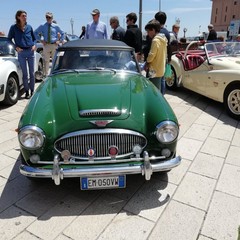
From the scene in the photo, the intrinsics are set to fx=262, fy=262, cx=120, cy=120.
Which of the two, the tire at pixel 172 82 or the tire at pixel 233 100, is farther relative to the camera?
the tire at pixel 172 82

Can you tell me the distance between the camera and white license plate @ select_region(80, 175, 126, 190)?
8.29 feet

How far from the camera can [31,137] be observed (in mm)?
2504

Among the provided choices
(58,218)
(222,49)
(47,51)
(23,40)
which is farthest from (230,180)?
(47,51)

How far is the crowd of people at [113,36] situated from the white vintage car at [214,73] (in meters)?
0.94

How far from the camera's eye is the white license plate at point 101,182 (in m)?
2.53

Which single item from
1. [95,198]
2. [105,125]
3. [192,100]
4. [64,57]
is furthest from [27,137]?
[192,100]

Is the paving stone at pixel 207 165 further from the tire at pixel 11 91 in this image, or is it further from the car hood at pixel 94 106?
the tire at pixel 11 91

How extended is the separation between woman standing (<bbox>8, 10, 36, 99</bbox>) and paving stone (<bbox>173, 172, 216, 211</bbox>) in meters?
4.71

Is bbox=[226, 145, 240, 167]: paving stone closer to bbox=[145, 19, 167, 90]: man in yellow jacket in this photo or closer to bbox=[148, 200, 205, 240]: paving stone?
bbox=[148, 200, 205, 240]: paving stone

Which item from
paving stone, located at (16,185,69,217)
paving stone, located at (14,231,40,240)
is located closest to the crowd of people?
paving stone, located at (16,185,69,217)

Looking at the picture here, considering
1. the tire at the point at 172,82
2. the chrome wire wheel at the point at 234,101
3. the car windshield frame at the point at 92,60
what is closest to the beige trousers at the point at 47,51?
the tire at the point at 172,82

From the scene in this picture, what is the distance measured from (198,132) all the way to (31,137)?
3072 millimetres

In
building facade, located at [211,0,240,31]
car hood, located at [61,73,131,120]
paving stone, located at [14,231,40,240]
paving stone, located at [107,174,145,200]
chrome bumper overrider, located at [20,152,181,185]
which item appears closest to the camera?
paving stone, located at [14,231,40,240]

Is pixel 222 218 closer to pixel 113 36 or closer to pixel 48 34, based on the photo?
pixel 113 36
